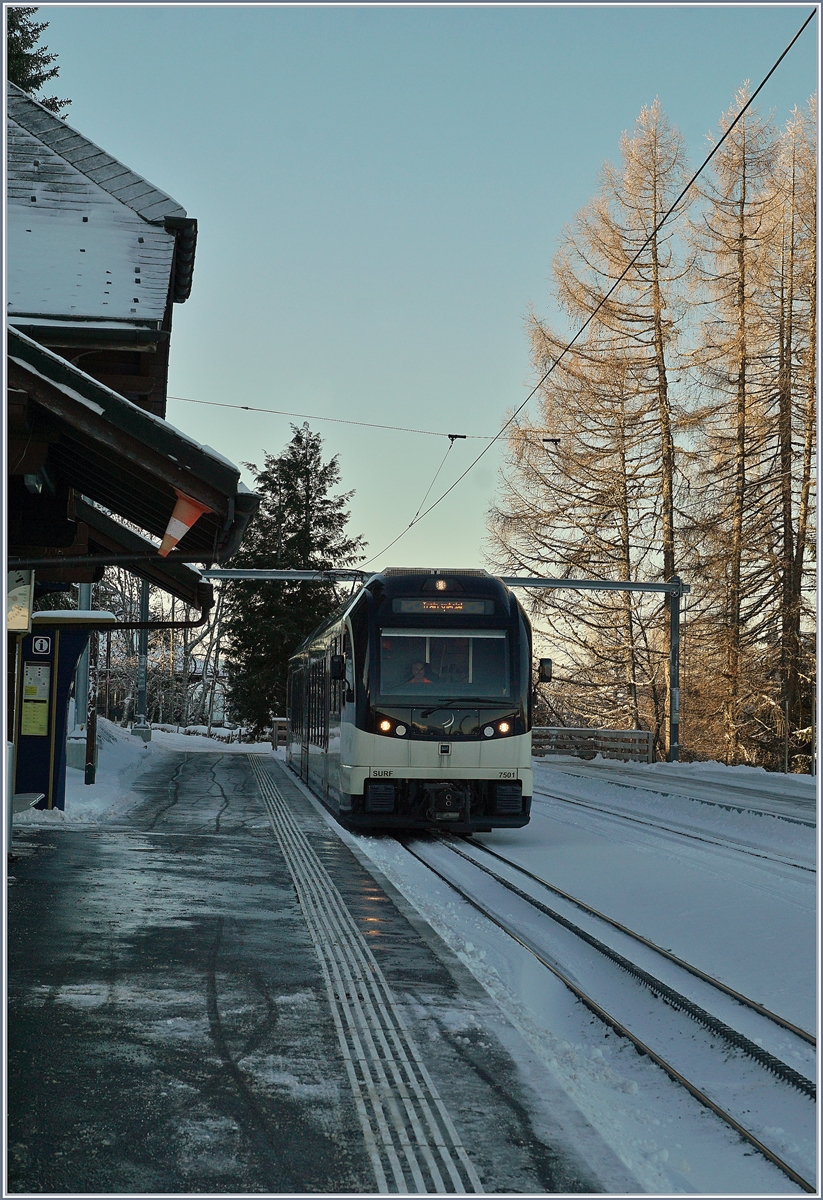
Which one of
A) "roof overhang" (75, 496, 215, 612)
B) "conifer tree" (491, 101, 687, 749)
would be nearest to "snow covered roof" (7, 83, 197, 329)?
"roof overhang" (75, 496, 215, 612)

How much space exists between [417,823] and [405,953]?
21.4 feet

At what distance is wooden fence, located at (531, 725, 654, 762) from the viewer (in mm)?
35219

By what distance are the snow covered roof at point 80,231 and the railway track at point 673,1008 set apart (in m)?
5.91

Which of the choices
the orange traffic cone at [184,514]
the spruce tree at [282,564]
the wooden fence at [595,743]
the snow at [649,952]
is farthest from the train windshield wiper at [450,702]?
the spruce tree at [282,564]

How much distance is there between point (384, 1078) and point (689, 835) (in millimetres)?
10802

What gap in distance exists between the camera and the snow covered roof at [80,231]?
1056 cm

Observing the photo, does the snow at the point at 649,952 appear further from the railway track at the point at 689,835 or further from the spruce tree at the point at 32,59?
the spruce tree at the point at 32,59

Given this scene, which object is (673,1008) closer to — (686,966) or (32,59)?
(686,966)

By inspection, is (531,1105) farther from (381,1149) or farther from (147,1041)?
(147,1041)

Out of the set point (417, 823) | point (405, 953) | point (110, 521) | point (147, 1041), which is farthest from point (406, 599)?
point (147, 1041)

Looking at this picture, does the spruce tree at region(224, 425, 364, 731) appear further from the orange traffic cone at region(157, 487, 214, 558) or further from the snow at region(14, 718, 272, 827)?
the orange traffic cone at region(157, 487, 214, 558)

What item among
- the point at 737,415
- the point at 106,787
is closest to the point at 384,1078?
the point at 106,787

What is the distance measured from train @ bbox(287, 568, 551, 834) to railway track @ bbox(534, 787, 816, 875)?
7.80 feet

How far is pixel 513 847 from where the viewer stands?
47.4ft
